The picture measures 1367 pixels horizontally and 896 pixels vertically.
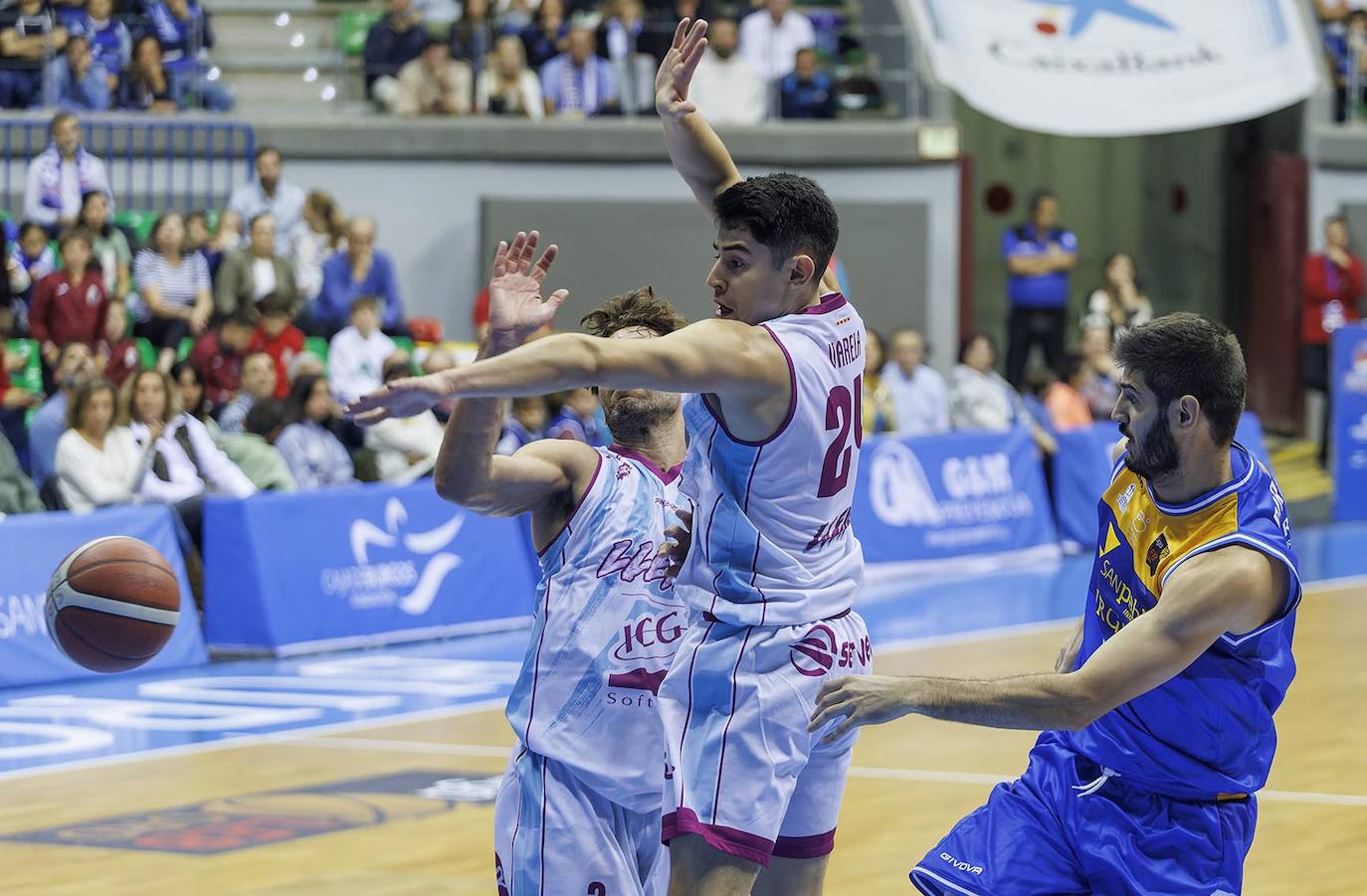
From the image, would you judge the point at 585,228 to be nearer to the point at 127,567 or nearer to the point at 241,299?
the point at 241,299

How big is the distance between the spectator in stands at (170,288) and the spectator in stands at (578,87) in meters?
4.76

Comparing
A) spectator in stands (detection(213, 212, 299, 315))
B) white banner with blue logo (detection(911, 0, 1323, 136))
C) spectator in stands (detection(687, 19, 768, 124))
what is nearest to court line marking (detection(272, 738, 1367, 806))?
spectator in stands (detection(213, 212, 299, 315))

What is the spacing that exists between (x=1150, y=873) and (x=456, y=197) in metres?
15.2

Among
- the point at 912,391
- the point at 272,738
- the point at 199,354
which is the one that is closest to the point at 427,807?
the point at 272,738

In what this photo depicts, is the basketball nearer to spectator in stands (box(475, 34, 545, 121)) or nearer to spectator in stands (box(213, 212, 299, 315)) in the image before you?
spectator in stands (box(213, 212, 299, 315))

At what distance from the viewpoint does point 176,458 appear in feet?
40.8

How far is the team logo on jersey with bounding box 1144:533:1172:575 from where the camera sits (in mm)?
4242

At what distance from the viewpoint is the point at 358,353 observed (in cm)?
1484

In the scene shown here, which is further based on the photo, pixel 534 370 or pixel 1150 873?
pixel 1150 873

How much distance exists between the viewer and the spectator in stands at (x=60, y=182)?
15289 millimetres

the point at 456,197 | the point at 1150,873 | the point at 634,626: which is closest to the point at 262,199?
the point at 456,197

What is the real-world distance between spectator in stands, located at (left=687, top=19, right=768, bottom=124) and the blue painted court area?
605cm

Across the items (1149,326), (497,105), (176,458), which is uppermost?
(1149,326)

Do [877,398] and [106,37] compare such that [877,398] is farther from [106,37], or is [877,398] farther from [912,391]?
[106,37]
